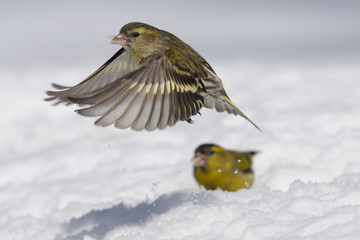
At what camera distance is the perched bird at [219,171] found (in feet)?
19.1

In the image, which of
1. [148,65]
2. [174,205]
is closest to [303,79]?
[174,205]

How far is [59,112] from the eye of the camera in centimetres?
863

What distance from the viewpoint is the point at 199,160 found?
5871mm

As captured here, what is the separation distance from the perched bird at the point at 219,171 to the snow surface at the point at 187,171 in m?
0.20

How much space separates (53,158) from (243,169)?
2212mm

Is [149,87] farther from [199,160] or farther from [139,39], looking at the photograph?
[199,160]

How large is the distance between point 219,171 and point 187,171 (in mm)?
443

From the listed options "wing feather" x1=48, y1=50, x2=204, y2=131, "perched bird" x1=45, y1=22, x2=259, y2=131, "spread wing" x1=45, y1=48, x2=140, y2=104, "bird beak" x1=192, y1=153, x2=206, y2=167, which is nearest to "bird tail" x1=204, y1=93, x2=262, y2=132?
"perched bird" x1=45, y1=22, x2=259, y2=131

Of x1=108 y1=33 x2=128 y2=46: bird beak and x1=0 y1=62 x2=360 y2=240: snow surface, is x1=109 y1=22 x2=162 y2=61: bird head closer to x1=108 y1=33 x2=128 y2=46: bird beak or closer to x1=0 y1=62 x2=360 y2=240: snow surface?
x1=108 y1=33 x2=128 y2=46: bird beak

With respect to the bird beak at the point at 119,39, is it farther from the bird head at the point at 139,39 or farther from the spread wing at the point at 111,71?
the spread wing at the point at 111,71

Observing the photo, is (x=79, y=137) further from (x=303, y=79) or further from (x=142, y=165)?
(x=303, y=79)

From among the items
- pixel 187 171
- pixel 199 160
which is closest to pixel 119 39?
pixel 199 160

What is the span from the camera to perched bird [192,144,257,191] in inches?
229

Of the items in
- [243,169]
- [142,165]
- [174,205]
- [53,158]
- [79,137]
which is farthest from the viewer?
[79,137]
